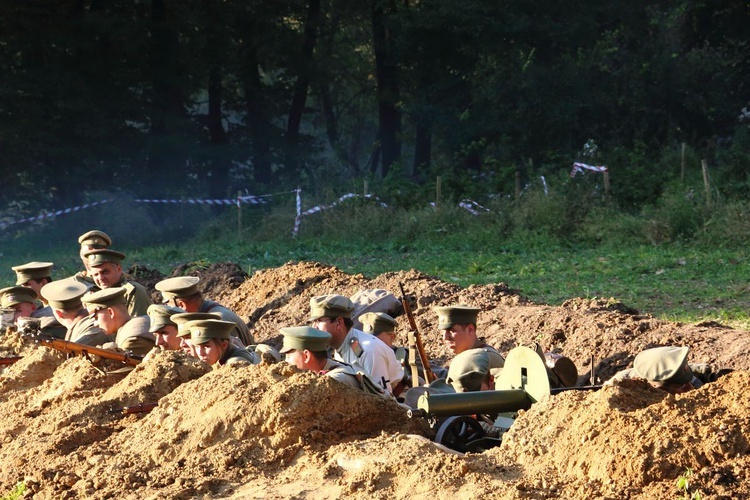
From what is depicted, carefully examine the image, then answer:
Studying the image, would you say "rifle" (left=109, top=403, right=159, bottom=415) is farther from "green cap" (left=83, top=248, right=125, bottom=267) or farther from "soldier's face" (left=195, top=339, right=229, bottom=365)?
"green cap" (left=83, top=248, right=125, bottom=267)

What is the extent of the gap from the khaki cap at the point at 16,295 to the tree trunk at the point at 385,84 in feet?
67.1

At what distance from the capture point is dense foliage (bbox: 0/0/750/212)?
28609 mm

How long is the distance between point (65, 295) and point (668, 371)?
5967 mm

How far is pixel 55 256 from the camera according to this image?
90.3 feet

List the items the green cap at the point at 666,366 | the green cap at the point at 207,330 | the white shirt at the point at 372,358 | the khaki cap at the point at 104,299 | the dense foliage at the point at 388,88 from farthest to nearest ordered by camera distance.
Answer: the dense foliage at the point at 388,88 → the khaki cap at the point at 104,299 → the white shirt at the point at 372,358 → the green cap at the point at 207,330 → the green cap at the point at 666,366

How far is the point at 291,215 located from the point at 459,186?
391 cm

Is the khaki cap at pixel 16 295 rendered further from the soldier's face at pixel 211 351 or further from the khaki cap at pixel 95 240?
the soldier's face at pixel 211 351

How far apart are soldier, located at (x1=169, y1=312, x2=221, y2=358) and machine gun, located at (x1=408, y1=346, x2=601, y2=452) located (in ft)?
7.58

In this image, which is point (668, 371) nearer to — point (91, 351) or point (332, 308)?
point (332, 308)

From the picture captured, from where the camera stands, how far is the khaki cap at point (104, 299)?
9492 mm

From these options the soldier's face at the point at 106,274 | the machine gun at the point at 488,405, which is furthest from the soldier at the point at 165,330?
the machine gun at the point at 488,405

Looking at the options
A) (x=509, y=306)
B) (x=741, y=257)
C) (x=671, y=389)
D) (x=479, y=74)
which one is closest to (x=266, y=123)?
(x=479, y=74)

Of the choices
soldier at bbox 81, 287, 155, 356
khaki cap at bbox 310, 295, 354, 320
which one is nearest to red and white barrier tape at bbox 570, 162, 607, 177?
soldier at bbox 81, 287, 155, 356

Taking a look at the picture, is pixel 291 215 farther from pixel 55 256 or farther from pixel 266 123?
pixel 266 123
